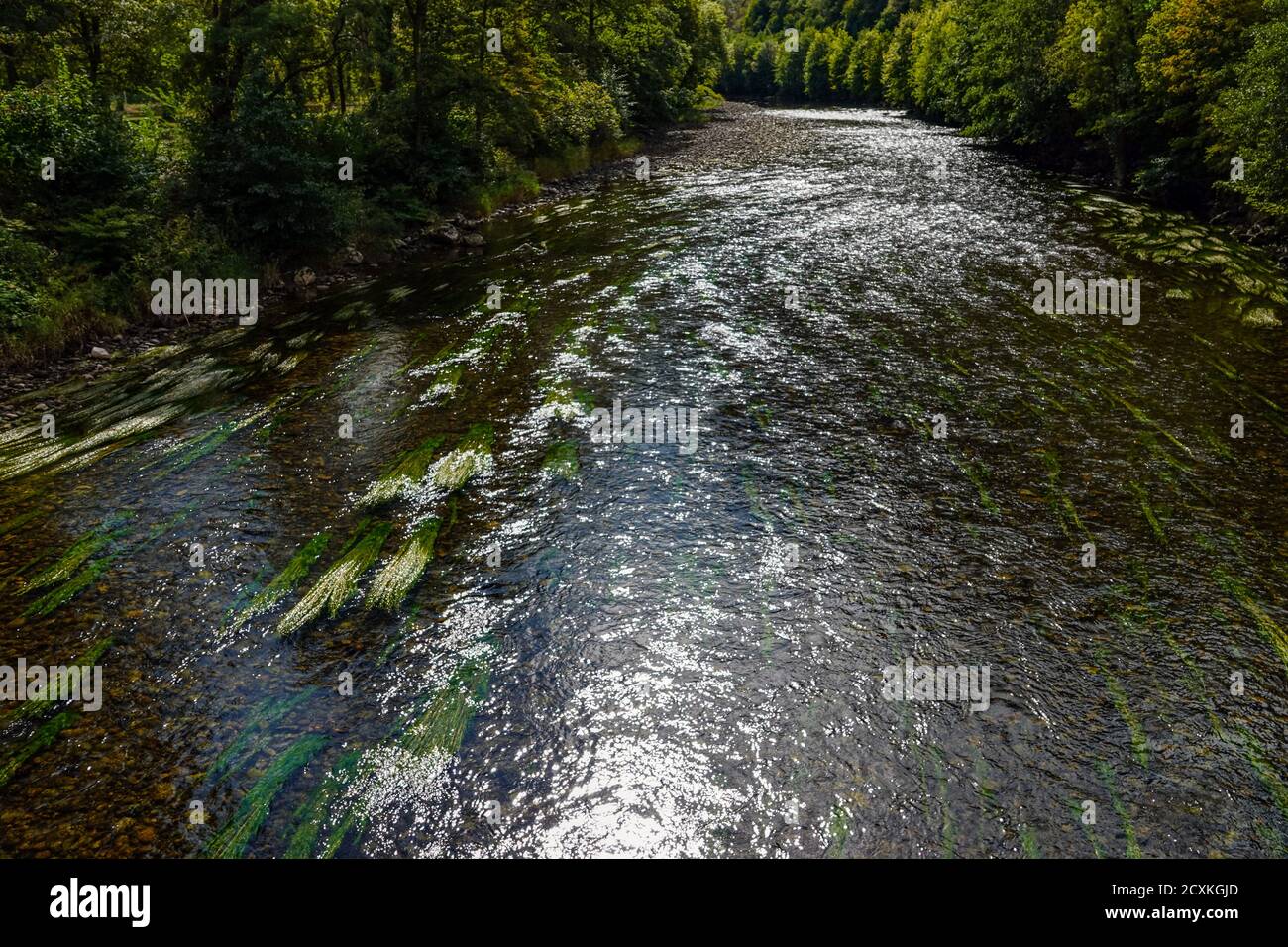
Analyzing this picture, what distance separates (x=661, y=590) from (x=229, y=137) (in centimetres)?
1793

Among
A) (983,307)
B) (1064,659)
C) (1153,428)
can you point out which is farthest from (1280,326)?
(1064,659)

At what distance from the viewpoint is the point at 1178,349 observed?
A: 1406cm

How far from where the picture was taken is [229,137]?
18047mm

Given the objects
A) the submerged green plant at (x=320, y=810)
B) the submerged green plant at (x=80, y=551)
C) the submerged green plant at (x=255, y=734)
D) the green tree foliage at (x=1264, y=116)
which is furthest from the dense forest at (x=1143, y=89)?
the submerged green plant at (x=80, y=551)

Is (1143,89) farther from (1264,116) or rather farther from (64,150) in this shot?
(64,150)

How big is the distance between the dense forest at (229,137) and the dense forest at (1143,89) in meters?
23.3

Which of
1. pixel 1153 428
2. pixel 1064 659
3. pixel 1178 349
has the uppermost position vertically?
pixel 1178 349

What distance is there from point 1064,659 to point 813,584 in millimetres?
2529

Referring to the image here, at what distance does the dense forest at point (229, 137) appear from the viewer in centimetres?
1495

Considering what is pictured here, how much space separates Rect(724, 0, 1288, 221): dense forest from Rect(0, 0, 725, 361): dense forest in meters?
23.3

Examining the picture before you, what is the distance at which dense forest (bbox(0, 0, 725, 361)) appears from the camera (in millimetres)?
14953
